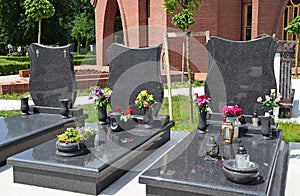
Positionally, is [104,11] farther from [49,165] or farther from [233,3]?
[49,165]

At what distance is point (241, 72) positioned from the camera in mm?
6293

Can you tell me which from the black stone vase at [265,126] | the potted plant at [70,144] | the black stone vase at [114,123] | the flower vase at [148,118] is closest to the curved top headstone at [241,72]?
the black stone vase at [265,126]

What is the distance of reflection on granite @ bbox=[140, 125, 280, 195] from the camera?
12.6ft

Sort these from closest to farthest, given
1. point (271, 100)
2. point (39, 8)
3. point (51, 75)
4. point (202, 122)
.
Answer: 1. point (271, 100)
2. point (202, 122)
3. point (51, 75)
4. point (39, 8)

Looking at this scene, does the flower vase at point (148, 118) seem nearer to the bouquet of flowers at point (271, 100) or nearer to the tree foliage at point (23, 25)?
the bouquet of flowers at point (271, 100)

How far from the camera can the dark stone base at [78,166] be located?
460 centimetres

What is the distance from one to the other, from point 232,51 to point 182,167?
108 inches

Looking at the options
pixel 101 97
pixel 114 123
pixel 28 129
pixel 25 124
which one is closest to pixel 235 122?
pixel 114 123

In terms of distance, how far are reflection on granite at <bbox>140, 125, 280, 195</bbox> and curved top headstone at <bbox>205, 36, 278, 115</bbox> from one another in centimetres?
104

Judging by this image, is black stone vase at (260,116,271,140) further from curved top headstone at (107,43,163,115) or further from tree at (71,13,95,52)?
tree at (71,13,95,52)

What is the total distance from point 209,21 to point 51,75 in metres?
9.50

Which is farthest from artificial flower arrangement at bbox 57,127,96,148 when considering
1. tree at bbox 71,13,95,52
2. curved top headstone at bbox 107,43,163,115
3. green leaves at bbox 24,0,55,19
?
tree at bbox 71,13,95,52

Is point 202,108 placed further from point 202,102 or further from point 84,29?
point 84,29

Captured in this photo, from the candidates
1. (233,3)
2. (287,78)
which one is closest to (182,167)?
(287,78)
